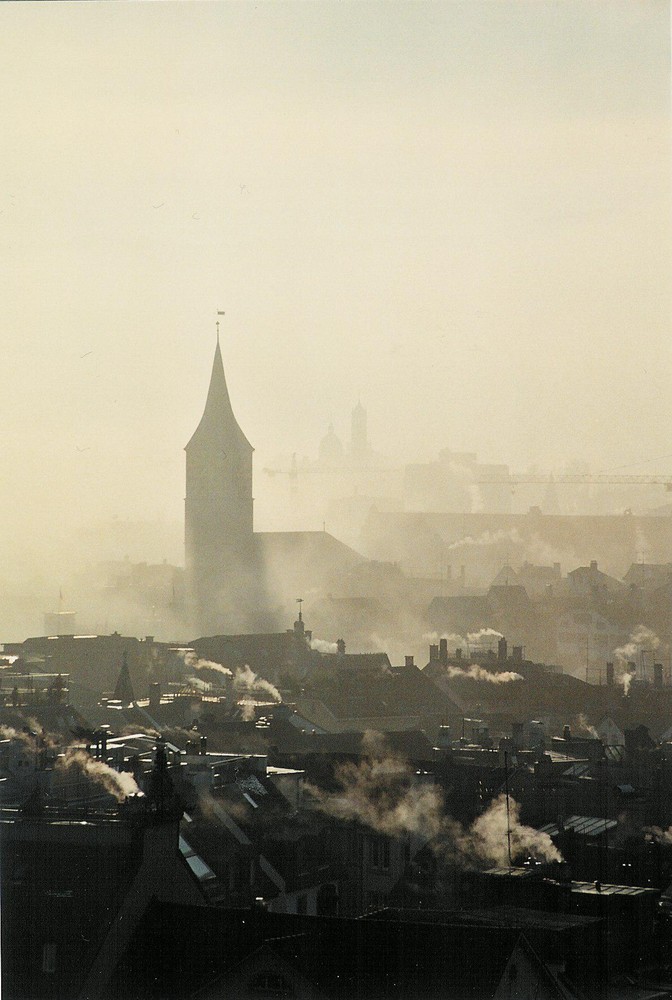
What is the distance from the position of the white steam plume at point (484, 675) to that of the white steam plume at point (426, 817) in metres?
5.43

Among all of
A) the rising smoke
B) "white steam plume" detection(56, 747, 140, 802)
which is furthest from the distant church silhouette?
"white steam plume" detection(56, 747, 140, 802)

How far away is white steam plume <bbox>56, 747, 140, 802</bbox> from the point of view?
23.0 ft

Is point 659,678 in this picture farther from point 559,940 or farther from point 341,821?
point 559,940

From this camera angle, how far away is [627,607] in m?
15.9

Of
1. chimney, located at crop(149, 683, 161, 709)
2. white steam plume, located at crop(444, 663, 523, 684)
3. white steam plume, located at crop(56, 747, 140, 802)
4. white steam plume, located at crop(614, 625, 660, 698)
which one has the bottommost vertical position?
white steam plume, located at crop(56, 747, 140, 802)

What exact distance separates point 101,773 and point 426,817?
154cm

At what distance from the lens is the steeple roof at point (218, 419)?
1207cm

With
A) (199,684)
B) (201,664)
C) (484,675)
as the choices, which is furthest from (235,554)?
(484,675)

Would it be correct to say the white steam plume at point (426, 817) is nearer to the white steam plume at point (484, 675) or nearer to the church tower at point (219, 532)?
the white steam plume at point (484, 675)

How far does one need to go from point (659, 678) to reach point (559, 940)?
848 cm

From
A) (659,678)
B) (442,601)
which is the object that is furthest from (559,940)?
(442,601)

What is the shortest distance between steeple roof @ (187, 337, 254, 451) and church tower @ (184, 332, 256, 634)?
2 centimetres

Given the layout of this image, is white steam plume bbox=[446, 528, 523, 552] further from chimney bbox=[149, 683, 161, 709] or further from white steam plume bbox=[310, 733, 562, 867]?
white steam plume bbox=[310, 733, 562, 867]

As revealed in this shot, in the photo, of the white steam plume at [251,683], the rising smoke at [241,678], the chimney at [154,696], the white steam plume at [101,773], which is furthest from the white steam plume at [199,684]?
the white steam plume at [101,773]
